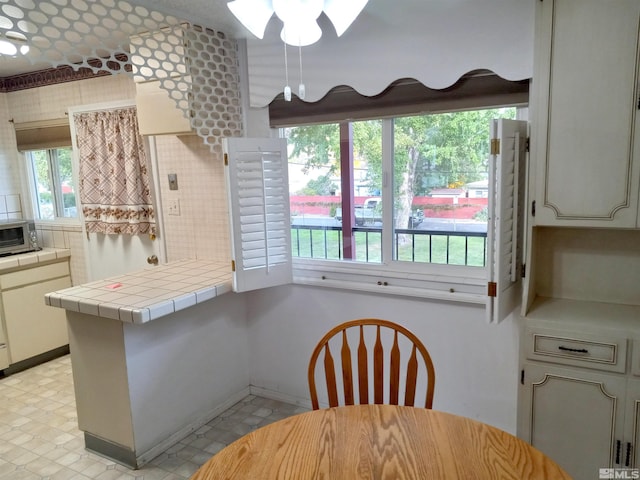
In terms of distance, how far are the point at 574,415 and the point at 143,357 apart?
2064 millimetres

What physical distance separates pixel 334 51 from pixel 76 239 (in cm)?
278

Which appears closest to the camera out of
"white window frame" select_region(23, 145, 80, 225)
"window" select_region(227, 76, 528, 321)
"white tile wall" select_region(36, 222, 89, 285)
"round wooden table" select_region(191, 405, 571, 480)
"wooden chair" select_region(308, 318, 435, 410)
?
"round wooden table" select_region(191, 405, 571, 480)

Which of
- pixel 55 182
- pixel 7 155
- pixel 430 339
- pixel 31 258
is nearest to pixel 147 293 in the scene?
pixel 430 339

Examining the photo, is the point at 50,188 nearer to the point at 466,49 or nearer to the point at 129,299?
the point at 129,299

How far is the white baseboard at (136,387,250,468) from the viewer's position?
235cm

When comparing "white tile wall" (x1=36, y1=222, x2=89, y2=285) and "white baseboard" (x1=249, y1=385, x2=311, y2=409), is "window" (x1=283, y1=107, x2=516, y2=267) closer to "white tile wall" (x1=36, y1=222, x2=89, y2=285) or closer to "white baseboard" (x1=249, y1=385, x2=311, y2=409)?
"white baseboard" (x1=249, y1=385, x2=311, y2=409)

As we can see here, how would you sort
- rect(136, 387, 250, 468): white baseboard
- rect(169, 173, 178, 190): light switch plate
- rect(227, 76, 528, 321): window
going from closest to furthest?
rect(227, 76, 528, 321): window
rect(136, 387, 250, 468): white baseboard
rect(169, 173, 178, 190): light switch plate

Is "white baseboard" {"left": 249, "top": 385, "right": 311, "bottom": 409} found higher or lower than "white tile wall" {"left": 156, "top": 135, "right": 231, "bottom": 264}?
lower

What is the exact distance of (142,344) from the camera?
90.6 inches

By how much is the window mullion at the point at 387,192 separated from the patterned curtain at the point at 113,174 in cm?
173

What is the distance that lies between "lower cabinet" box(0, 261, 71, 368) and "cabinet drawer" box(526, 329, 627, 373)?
355 cm

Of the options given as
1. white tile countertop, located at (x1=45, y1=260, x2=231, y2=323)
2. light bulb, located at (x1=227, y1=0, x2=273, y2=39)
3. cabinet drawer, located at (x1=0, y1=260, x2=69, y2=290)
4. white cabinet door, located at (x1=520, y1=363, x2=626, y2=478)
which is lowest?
white cabinet door, located at (x1=520, y1=363, x2=626, y2=478)

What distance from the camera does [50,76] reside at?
3.64 metres

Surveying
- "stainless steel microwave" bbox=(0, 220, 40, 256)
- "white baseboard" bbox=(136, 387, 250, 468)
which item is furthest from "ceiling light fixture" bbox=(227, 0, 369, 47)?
"stainless steel microwave" bbox=(0, 220, 40, 256)
